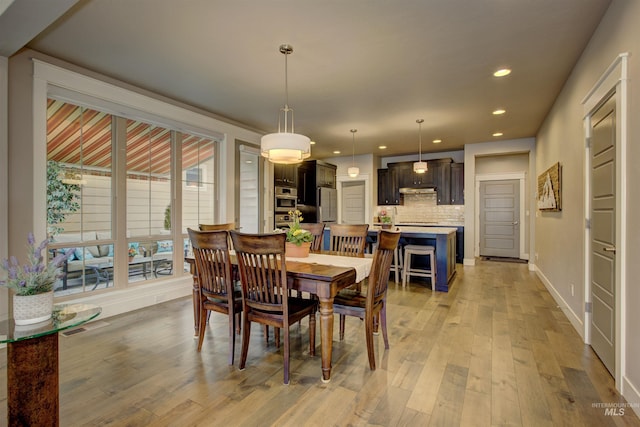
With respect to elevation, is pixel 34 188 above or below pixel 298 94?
below

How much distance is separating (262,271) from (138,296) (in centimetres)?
249

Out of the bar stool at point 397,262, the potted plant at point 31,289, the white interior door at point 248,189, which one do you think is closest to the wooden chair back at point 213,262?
the potted plant at point 31,289

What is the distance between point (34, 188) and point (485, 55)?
4.41m

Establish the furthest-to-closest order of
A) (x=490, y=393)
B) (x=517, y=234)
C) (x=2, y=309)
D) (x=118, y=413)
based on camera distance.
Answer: (x=517, y=234) → (x=2, y=309) → (x=490, y=393) → (x=118, y=413)

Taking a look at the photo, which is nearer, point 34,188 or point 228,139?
point 34,188

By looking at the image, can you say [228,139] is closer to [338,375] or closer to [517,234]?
[338,375]

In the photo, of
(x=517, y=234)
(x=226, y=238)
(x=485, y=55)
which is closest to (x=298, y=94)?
(x=485, y=55)

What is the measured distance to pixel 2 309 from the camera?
105 inches

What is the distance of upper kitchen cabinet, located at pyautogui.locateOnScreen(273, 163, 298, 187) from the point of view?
6062mm

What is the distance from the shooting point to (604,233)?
7.63 ft

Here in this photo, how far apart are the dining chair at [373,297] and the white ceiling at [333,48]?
1.71 meters

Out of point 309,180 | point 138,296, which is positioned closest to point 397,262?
point 309,180

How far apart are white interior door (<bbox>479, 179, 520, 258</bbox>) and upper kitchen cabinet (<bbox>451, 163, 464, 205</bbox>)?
0.87 meters

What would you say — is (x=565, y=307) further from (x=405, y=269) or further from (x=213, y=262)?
(x=213, y=262)
